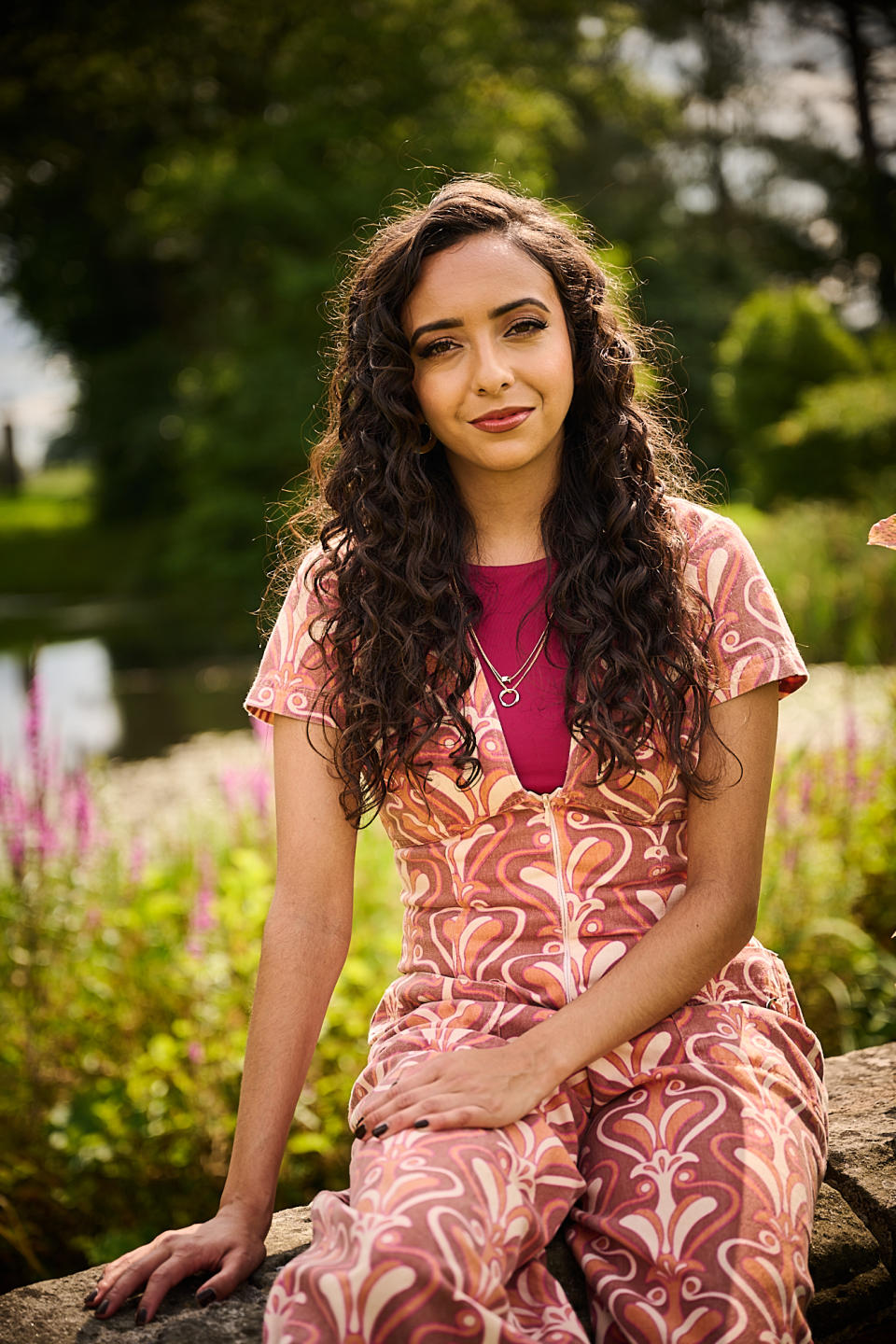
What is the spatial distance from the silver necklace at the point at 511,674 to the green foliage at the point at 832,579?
15.9 ft

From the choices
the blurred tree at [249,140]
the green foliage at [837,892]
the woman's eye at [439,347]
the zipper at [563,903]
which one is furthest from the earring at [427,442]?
the blurred tree at [249,140]

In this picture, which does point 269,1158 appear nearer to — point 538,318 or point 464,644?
point 464,644

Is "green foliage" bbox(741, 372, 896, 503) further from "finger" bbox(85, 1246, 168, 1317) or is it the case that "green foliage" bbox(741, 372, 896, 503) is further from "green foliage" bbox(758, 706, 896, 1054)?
"finger" bbox(85, 1246, 168, 1317)

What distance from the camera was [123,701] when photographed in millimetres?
11484

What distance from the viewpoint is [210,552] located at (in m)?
16.9

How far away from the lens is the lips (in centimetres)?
173

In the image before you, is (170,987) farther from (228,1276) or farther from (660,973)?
(660,973)

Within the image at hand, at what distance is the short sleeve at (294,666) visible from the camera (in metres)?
1.73

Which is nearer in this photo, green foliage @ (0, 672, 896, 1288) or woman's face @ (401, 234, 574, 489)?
woman's face @ (401, 234, 574, 489)

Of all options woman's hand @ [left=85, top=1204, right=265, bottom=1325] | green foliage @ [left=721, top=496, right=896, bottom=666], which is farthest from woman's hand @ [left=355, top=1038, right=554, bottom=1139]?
green foliage @ [left=721, top=496, right=896, bottom=666]

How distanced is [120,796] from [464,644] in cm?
616

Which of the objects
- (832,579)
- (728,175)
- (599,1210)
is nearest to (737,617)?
(599,1210)

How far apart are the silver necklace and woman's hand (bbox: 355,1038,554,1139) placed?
47 cm

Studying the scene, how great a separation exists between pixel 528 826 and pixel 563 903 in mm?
113
